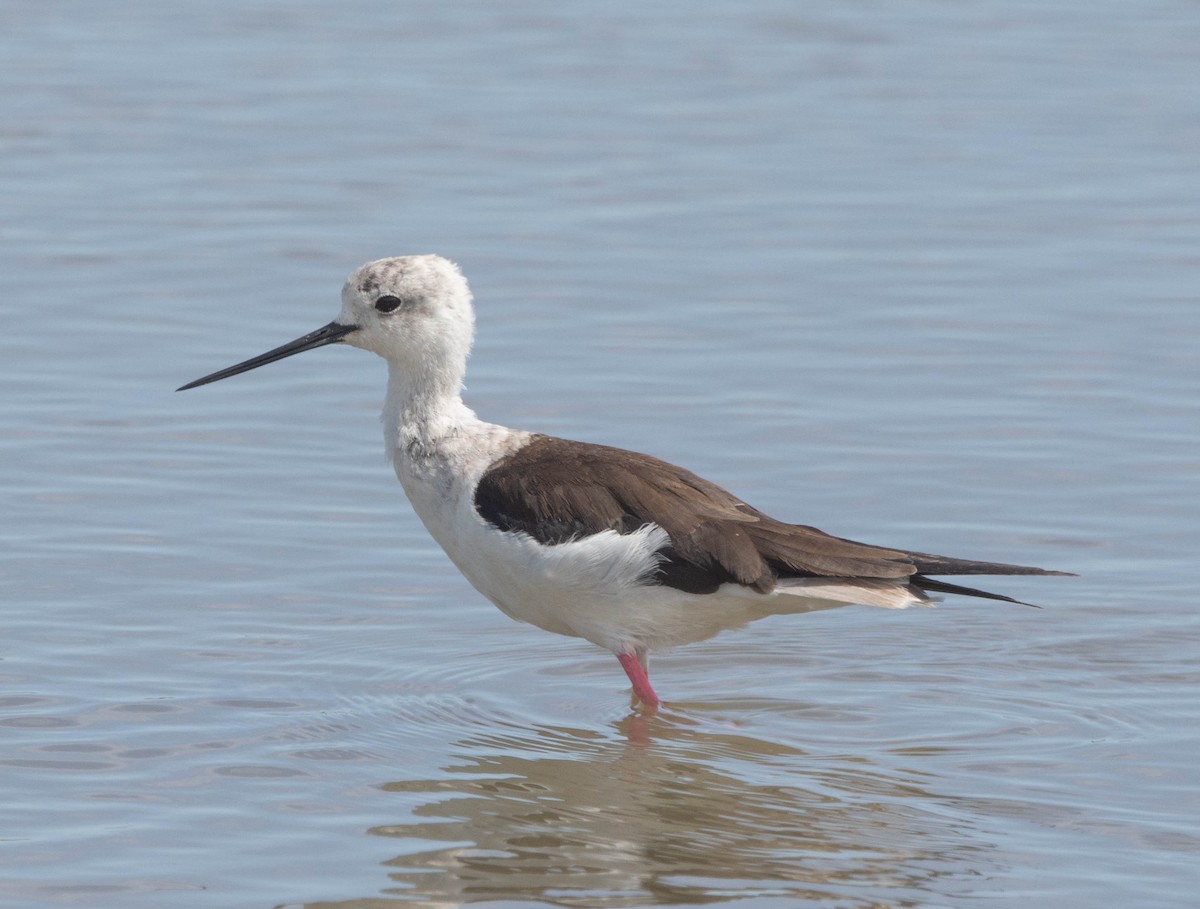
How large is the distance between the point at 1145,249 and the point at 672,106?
15.6 ft

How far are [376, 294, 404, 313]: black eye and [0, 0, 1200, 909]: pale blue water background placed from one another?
4.52 ft

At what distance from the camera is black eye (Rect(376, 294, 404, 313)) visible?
8391 mm

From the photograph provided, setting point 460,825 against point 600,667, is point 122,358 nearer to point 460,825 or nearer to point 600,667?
point 600,667

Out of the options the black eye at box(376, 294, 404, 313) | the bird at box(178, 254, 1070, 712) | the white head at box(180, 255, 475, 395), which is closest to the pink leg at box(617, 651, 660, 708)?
the bird at box(178, 254, 1070, 712)

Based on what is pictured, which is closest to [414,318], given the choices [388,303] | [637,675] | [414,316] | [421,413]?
[414,316]

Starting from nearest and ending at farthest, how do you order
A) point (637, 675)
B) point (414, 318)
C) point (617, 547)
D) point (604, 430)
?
1. point (617, 547)
2. point (637, 675)
3. point (414, 318)
4. point (604, 430)

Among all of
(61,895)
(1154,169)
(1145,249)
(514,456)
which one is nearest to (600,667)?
(514,456)

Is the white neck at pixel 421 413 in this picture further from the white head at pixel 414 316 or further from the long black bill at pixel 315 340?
the long black bill at pixel 315 340

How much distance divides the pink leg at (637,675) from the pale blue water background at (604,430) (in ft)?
0.46

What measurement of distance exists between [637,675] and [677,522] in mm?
664

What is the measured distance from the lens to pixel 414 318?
839 centimetres

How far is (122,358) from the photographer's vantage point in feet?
38.3

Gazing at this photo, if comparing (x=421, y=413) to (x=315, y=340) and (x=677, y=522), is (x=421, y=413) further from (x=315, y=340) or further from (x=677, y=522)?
(x=677, y=522)

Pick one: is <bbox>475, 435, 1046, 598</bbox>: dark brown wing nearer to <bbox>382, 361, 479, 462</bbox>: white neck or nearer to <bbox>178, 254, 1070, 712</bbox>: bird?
<bbox>178, 254, 1070, 712</bbox>: bird
